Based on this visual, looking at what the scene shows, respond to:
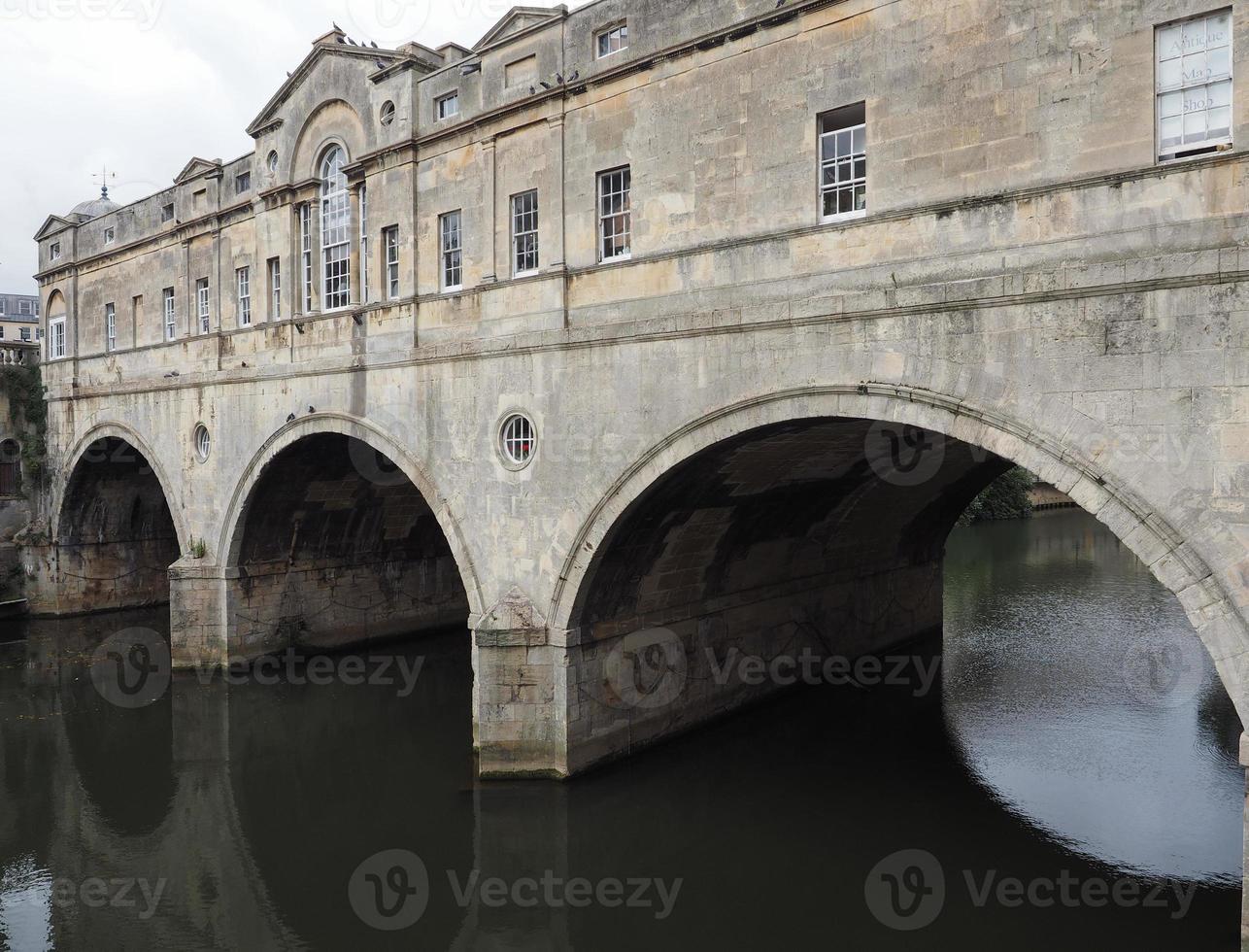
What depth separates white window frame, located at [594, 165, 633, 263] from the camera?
35.5 ft

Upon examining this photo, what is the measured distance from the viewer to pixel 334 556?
61.3 ft

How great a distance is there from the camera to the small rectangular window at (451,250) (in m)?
12.9

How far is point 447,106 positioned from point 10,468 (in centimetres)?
1618

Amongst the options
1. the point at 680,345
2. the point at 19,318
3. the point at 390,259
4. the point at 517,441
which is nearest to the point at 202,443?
the point at 390,259

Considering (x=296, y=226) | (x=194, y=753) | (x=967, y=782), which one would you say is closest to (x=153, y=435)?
(x=296, y=226)

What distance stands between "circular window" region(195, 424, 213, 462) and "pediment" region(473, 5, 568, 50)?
8607mm

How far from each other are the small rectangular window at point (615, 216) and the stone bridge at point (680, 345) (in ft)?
0.27

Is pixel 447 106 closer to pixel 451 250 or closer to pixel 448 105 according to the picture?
pixel 448 105

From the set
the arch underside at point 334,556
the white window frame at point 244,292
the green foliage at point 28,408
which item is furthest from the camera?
the green foliage at point 28,408

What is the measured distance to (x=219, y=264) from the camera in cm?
1738

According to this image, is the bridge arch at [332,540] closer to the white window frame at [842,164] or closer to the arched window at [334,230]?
the arched window at [334,230]

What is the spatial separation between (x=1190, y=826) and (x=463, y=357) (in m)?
9.67

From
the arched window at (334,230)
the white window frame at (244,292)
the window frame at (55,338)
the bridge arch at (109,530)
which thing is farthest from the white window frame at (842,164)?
the window frame at (55,338)

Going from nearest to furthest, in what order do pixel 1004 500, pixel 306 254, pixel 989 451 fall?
pixel 989 451 < pixel 306 254 < pixel 1004 500
